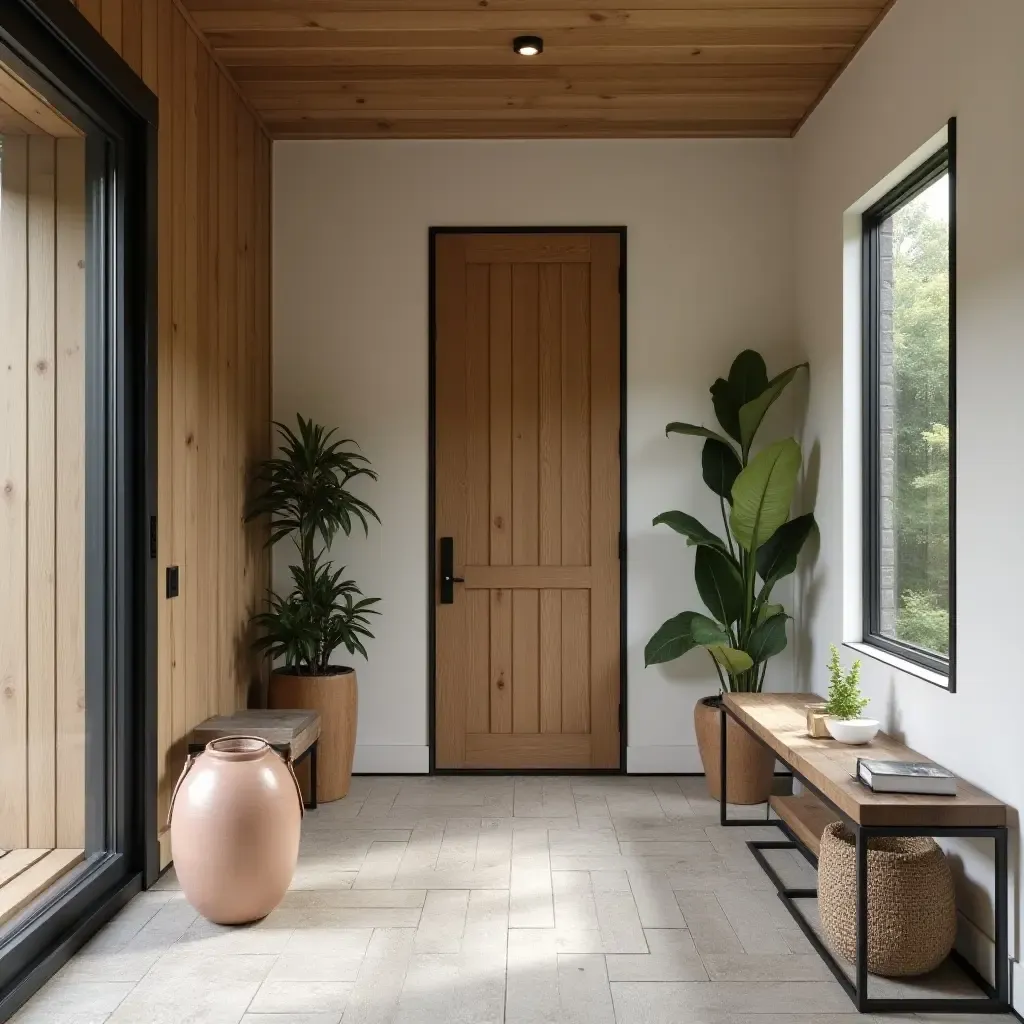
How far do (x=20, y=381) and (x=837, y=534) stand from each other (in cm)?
273

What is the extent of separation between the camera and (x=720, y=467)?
434 centimetres

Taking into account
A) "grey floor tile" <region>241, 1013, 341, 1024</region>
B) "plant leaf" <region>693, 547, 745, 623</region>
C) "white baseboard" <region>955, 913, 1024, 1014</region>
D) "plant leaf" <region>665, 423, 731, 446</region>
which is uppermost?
"plant leaf" <region>665, 423, 731, 446</region>

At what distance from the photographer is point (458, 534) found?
4.59 meters

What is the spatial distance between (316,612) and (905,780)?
7.91 ft

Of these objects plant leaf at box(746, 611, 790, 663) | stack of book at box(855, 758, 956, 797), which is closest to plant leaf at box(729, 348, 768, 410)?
plant leaf at box(746, 611, 790, 663)

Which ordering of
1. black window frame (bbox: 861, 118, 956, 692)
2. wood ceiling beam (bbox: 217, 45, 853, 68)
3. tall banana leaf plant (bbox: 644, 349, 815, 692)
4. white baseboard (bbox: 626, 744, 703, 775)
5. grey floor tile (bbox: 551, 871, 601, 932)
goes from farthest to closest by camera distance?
1. white baseboard (bbox: 626, 744, 703, 775)
2. tall banana leaf plant (bbox: 644, 349, 815, 692)
3. wood ceiling beam (bbox: 217, 45, 853, 68)
4. black window frame (bbox: 861, 118, 956, 692)
5. grey floor tile (bbox: 551, 871, 601, 932)

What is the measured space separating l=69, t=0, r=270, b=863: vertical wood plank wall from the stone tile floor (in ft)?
2.07

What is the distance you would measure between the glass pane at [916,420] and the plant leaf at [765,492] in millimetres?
370

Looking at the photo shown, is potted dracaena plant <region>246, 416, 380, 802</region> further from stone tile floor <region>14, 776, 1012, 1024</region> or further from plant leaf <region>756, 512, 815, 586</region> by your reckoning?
plant leaf <region>756, 512, 815, 586</region>

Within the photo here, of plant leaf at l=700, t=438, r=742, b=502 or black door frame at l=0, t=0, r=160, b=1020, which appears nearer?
black door frame at l=0, t=0, r=160, b=1020

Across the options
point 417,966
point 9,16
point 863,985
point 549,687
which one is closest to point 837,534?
point 549,687

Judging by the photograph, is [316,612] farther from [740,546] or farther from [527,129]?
[527,129]

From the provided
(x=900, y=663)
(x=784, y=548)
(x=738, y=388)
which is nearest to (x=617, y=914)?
(x=900, y=663)

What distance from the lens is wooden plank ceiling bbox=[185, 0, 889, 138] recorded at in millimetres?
3396
